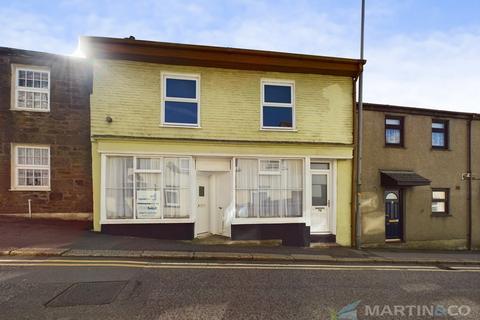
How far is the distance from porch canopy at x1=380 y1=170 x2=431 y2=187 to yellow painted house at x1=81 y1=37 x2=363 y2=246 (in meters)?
1.94

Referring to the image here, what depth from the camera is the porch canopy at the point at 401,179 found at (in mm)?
10648

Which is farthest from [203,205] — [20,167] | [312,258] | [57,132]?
[20,167]

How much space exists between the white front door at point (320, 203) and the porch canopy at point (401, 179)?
267cm

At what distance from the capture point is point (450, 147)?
1220 centimetres

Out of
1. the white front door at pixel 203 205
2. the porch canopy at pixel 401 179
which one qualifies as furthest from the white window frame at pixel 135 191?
the porch canopy at pixel 401 179

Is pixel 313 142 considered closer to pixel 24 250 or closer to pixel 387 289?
pixel 387 289

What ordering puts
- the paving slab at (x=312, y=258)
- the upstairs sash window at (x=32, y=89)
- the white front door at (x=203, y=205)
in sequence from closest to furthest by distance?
the paving slab at (x=312, y=258), the white front door at (x=203, y=205), the upstairs sash window at (x=32, y=89)

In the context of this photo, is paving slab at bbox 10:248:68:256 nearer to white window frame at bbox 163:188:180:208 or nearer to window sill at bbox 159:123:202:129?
white window frame at bbox 163:188:180:208

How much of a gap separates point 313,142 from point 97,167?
289 inches

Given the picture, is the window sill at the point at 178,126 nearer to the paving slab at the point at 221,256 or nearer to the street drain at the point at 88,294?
the paving slab at the point at 221,256

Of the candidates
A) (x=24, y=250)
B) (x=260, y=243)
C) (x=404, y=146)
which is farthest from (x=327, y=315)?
(x=404, y=146)

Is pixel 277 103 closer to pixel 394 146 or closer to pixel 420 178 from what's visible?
pixel 394 146

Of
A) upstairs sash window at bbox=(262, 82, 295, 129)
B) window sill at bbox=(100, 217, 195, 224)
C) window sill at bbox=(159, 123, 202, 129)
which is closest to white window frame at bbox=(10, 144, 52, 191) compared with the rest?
window sill at bbox=(100, 217, 195, 224)

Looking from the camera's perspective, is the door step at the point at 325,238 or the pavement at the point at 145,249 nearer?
the pavement at the point at 145,249
